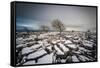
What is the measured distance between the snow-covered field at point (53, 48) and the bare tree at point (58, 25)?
0.07 metres

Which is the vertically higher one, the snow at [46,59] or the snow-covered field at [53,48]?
the snow-covered field at [53,48]

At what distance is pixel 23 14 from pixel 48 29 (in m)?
0.42

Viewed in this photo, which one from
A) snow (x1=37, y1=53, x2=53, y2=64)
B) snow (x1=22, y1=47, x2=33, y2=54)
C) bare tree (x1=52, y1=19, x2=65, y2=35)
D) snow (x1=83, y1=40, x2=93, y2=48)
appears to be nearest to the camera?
snow (x1=22, y1=47, x2=33, y2=54)

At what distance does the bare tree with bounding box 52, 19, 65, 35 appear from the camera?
10.9 ft

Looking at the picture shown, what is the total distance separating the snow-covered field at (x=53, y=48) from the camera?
310 centimetres

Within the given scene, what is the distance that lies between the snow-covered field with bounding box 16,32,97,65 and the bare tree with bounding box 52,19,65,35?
0.22 feet

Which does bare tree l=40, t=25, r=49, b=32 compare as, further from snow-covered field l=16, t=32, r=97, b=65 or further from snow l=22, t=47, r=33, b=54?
snow l=22, t=47, r=33, b=54

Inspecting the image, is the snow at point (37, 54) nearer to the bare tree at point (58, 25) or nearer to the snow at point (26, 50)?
the snow at point (26, 50)

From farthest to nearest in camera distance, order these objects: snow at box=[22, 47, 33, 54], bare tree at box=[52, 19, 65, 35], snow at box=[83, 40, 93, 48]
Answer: snow at box=[83, 40, 93, 48]
bare tree at box=[52, 19, 65, 35]
snow at box=[22, 47, 33, 54]

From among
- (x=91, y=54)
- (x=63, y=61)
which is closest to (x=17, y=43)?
(x=63, y=61)

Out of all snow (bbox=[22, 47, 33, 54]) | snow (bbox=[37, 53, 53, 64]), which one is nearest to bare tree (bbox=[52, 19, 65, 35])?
snow (bbox=[37, 53, 53, 64])

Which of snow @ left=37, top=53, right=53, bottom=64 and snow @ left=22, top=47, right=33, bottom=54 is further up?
snow @ left=22, top=47, right=33, bottom=54

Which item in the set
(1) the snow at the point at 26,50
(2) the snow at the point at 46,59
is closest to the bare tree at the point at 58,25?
(2) the snow at the point at 46,59

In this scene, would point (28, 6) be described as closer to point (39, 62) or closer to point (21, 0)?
point (21, 0)
